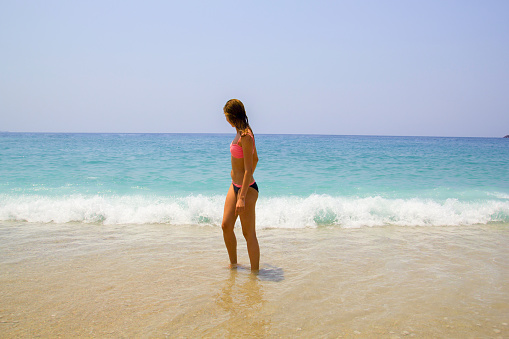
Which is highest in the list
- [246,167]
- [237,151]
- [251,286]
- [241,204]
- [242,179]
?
[237,151]

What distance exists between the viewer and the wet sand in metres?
2.82

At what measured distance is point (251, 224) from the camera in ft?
13.0

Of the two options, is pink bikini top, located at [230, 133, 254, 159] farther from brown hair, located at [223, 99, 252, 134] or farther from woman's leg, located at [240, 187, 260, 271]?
woman's leg, located at [240, 187, 260, 271]

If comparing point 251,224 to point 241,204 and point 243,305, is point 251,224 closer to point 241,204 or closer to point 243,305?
point 241,204

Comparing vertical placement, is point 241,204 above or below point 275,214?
above

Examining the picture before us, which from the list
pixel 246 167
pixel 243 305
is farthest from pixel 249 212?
pixel 243 305

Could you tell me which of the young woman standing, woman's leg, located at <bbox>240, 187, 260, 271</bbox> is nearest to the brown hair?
the young woman standing

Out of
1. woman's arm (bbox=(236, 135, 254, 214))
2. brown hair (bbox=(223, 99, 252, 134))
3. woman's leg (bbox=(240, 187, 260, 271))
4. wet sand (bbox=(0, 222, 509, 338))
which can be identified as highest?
brown hair (bbox=(223, 99, 252, 134))

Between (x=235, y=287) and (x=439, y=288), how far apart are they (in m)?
2.08

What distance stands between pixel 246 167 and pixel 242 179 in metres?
0.22

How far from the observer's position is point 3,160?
15.1 m

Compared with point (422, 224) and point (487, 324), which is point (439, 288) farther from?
point (422, 224)

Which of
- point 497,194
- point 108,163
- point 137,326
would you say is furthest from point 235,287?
point 108,163

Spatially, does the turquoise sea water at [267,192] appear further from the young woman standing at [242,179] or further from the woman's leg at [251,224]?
Result: the young woman standing at [242,179]
